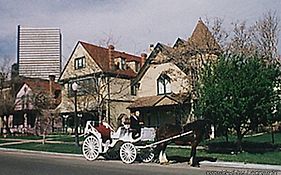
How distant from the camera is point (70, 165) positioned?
18.3 meters

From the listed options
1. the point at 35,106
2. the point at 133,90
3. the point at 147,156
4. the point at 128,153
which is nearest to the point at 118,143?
the point at 128,153

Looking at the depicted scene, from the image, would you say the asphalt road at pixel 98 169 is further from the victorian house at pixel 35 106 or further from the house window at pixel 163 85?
the victorian house at pixel 35 106

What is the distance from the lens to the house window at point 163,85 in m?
41.1

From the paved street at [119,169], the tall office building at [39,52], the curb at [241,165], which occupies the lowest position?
the paved street at [119,169]

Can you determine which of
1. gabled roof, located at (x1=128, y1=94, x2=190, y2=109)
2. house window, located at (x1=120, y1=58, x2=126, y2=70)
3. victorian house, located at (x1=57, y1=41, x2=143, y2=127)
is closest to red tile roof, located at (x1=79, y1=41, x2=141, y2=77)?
victorian house, located at (x1=57, y1=41, x2=143, y2=127)

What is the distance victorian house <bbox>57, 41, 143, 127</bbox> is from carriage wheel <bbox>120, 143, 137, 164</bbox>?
22282 millimetres

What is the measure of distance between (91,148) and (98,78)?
923 inches

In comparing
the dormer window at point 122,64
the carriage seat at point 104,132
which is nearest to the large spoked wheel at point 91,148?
the carriage seat at point 104,132

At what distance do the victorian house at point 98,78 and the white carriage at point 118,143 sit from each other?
2064 cm

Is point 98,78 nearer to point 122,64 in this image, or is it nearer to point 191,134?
point 122,64

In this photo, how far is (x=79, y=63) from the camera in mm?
47031

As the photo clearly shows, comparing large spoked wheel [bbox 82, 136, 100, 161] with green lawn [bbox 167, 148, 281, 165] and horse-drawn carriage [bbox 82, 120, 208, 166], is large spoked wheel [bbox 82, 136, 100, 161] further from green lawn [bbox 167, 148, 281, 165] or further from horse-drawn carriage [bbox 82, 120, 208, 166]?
green lawn [bbox 167, 148, 281, 165]

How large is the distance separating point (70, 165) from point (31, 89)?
37439 mm

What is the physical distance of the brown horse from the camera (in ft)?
59.0
